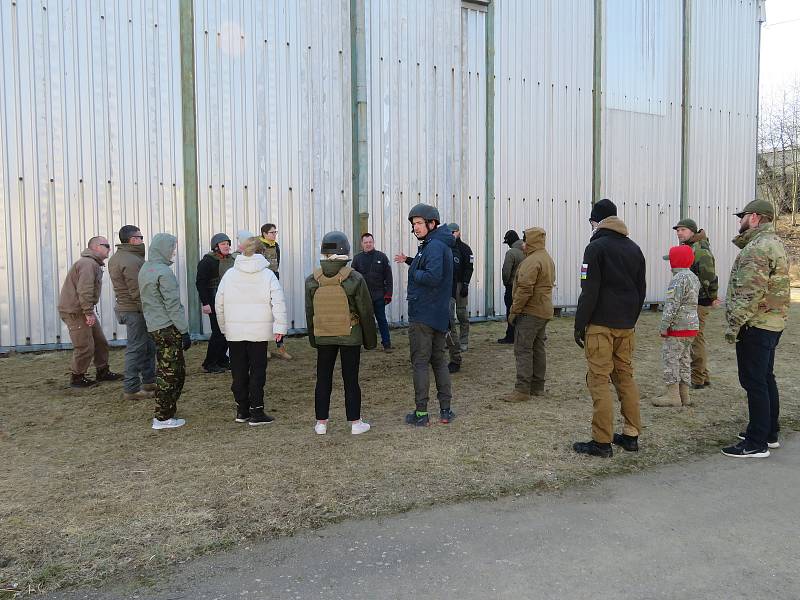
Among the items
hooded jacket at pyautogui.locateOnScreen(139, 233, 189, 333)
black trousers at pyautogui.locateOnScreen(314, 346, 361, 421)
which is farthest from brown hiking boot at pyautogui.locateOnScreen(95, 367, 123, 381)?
black trousers at pyautogui.locateOnScreen(314, 346, 361, 421)

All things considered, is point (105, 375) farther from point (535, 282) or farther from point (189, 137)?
point (535, 282)

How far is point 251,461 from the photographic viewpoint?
5.05 m

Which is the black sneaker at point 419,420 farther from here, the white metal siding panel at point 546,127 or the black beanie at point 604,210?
the white metal siding panel at point 546,127

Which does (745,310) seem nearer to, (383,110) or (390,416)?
(390,416)

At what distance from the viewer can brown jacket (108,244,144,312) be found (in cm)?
689

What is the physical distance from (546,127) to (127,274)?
10.8 metres

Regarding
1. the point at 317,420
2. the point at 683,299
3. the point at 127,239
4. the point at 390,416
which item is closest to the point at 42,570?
the point at 317,420

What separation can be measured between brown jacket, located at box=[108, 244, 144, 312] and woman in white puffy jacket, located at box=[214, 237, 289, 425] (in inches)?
55.8

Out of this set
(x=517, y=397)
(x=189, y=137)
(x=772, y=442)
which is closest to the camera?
(x=772, y=442)

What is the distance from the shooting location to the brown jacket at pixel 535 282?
6.77m

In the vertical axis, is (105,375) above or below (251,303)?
below

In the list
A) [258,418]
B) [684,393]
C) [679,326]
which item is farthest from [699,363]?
[258,418]

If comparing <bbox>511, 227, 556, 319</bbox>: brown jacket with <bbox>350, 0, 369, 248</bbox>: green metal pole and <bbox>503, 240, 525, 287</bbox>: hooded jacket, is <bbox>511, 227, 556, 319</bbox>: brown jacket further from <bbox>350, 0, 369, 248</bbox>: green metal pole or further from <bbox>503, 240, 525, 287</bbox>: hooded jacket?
<bbox>350, 0, 369, 248</bbox>: green metal pole

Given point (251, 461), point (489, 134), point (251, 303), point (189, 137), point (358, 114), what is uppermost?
point (358, 114)
